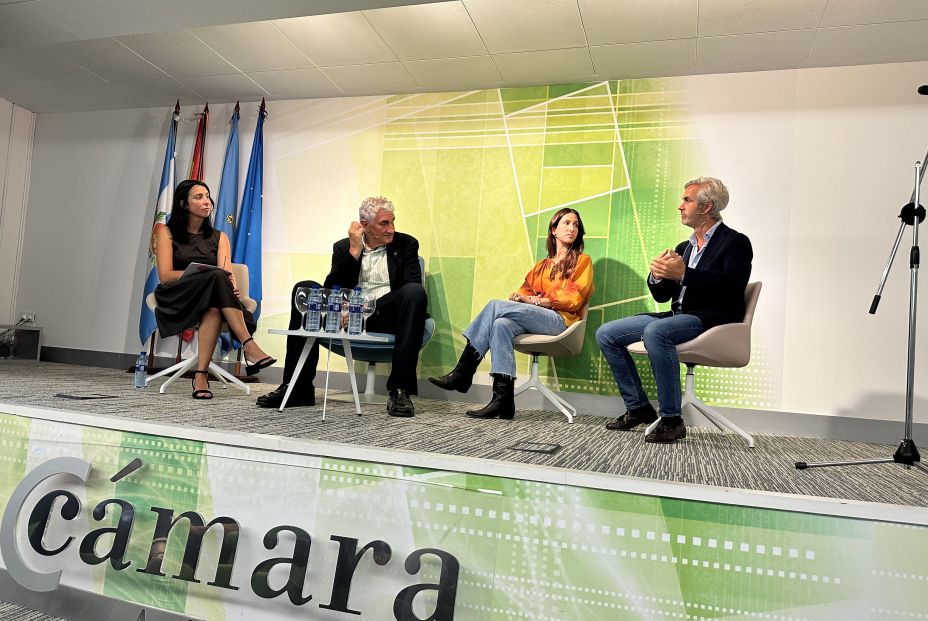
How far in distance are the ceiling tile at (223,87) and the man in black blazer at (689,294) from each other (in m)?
Answer: 3.53

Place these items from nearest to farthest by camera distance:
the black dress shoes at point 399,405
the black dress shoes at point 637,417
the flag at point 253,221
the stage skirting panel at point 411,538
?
the stage skirting panel at point 411,538 < the black dress shoes at point 399,405 < the black dress shoes at point 637,417 < the flag at point 253,221

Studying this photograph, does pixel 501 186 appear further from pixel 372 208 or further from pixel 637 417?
pixel 637 417

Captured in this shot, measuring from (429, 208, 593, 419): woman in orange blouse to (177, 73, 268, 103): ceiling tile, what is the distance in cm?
277

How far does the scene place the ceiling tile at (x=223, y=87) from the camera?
5.01m

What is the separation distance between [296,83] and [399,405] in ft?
9.77

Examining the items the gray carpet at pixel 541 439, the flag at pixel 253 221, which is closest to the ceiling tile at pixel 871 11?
the gray carpet at pixel 541 439

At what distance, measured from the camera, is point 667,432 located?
9.78 feet

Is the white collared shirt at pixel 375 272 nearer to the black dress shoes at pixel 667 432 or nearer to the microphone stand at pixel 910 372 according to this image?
the black dress shoes at pixel 667 432

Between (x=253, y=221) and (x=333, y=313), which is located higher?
(x=253, y=221)

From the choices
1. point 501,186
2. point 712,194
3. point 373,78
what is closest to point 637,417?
point 712,194

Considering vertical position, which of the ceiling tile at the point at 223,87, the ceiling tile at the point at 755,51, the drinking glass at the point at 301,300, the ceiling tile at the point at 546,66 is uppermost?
the ceiling tile at the point at 755,51

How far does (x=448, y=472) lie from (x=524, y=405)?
8.37ft

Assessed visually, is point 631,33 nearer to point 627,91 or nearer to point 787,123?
point 627,91

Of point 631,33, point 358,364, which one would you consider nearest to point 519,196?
point 631,33
